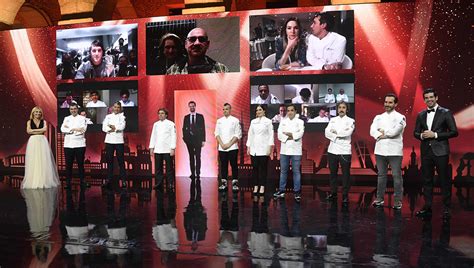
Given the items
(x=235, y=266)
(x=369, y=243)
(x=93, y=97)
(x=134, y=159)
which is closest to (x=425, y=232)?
(x=369, y=243)

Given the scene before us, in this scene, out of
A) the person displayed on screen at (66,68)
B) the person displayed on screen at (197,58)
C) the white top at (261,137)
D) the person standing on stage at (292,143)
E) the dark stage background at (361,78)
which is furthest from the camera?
the person displayed on screen at (66,68)

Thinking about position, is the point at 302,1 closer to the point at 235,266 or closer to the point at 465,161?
the point at 465,161

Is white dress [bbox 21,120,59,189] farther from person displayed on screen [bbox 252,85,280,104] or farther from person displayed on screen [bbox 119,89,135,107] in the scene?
person displayed on screen [bbox 252,85,280,104]

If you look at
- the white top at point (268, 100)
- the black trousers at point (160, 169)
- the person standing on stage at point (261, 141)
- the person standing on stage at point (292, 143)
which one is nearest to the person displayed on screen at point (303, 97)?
the white top at point (268, 100)

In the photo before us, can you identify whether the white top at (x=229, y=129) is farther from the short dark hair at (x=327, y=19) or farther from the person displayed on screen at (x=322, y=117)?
the short dark hair at (x=327, y=19)

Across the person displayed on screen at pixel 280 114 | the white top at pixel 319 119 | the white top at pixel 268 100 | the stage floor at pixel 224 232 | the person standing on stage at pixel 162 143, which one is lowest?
the stage floor at pixel 224 232

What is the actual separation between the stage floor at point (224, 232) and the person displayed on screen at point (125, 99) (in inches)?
140

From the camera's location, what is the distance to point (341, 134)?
7.18 m

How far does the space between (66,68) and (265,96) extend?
490 cm

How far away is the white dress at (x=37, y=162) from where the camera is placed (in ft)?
28.2

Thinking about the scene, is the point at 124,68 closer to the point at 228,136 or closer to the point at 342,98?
the point at 228,136

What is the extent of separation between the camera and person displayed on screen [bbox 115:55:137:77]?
36.2ft

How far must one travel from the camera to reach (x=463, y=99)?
373 inches

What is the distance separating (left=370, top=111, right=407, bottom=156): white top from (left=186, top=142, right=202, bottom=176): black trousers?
4.99 metres
